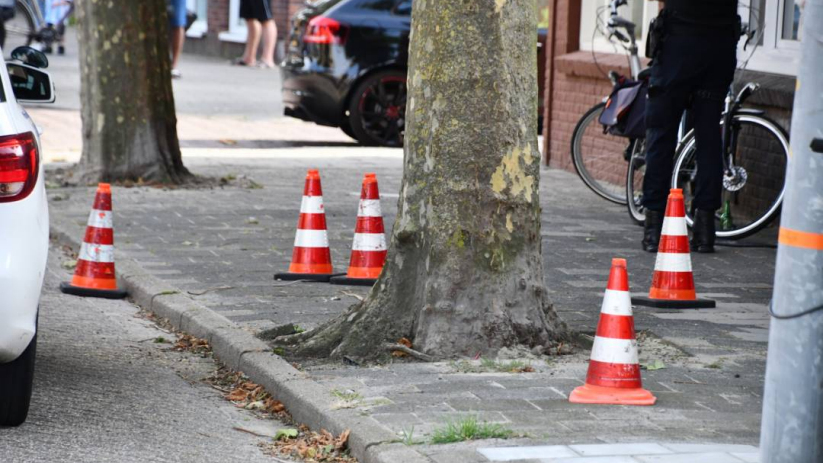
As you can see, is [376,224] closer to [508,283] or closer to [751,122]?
[508,283]

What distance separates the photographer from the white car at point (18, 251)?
4762 millimetres

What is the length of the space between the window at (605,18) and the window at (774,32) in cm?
147

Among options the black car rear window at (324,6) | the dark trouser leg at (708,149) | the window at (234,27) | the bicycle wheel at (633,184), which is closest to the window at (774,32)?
the bicycle wheel at (633,184)

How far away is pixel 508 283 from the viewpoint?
585 centimetres

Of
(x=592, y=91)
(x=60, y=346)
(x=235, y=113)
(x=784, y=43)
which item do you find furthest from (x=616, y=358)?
(x=235, y=113)

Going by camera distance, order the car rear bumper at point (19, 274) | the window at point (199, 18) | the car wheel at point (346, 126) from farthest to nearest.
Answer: the window at point (199, 18) < the car wheel at point (346, 126) < the car rear bumper at point (19, 274)

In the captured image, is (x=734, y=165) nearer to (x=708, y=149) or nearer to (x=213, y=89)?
(x=708, y=149)

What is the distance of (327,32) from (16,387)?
10.0 metres

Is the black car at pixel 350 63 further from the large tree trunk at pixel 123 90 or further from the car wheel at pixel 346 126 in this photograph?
the large tree trunk at pixel 123 90

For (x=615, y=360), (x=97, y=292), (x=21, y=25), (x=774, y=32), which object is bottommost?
(x=97, y=292)

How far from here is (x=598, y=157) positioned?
40.3 ft

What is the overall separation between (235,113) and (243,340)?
498 inches

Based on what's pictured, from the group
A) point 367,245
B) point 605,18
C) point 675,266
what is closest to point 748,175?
point 605,18

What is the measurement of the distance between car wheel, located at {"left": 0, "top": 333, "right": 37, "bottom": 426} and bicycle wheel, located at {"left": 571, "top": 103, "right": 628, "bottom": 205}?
6866mm
